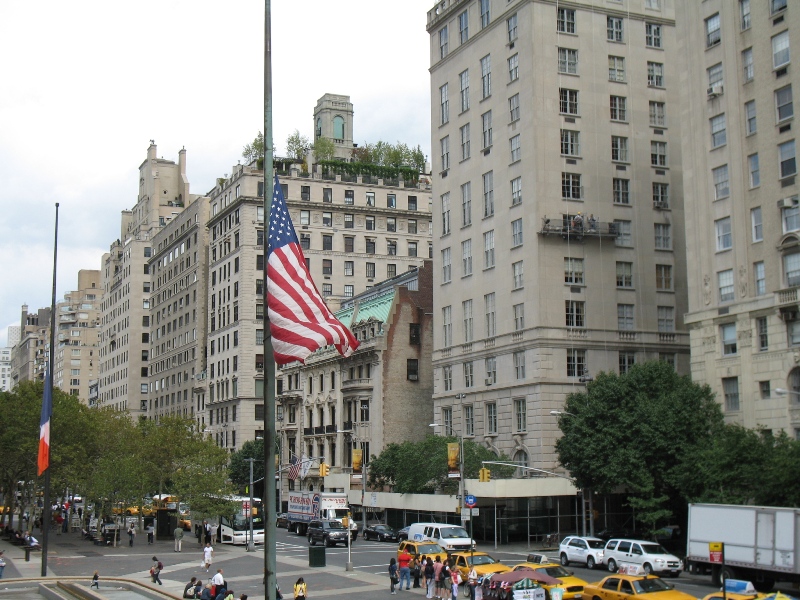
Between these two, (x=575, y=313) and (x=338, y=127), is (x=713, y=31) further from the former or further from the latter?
(x=338, y=127)

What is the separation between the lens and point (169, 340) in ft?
531

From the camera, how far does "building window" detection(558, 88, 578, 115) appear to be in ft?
255

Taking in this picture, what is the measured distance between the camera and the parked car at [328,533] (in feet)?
242

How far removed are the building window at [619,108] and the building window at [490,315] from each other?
16.9 metres

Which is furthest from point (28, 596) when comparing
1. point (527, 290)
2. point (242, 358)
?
point (242, 358)

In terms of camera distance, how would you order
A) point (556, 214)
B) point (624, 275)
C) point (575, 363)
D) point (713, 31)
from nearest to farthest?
point (713, 31)
point (575, 363)
point (556, 214)
point (624, 275)

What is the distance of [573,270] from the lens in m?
76.1

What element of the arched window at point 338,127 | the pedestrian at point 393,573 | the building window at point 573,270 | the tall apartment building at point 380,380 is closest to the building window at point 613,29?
the building window at point 573,270

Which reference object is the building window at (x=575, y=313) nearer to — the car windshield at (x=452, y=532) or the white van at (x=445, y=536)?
the car windshield at (x=452, y=532)

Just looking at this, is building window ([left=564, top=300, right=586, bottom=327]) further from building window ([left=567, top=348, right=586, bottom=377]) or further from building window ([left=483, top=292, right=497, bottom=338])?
building window ([left=483, top=292, right=497, bottom=338])

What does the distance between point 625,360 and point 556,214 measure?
12223mm

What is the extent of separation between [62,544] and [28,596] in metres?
37.7

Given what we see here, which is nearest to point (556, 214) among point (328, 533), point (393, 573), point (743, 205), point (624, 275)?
point (624, 275)

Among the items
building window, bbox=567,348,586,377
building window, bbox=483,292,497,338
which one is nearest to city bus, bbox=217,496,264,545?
building window, bbox=483,292,497,338
